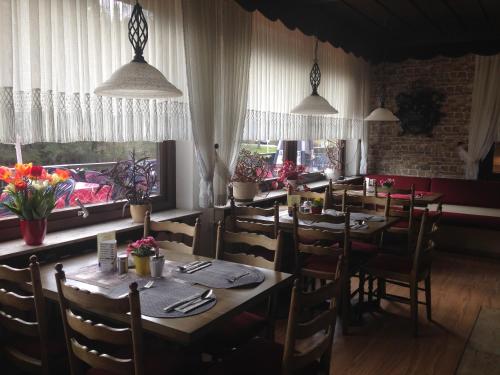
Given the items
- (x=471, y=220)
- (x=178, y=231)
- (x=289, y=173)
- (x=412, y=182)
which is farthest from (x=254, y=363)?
(x=412, y=182)

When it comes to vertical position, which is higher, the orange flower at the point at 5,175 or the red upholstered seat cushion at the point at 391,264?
the orange flower at the point at 5,175

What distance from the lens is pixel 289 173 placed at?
5.11 meters

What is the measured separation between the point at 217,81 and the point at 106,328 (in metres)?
2.61

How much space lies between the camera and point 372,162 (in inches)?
289

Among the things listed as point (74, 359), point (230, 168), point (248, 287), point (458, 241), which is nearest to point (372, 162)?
point (458, 241)

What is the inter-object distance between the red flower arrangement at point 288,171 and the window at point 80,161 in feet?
6.74

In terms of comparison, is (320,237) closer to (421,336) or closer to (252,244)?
(252,244)

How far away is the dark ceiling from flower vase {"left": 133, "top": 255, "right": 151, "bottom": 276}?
266 cm

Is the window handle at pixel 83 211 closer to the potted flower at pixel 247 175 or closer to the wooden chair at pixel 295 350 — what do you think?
the wooden chair at pixel 295 350

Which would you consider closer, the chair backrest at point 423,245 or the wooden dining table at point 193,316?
the wooden dining table at point 193,316

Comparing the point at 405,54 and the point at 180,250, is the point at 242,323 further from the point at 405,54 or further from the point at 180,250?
the point at 405,54

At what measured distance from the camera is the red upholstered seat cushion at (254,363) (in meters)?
1.90

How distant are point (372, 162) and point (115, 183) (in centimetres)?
514

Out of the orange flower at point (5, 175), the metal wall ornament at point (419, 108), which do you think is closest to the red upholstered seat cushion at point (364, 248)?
the orange flower at point (5, 175)
